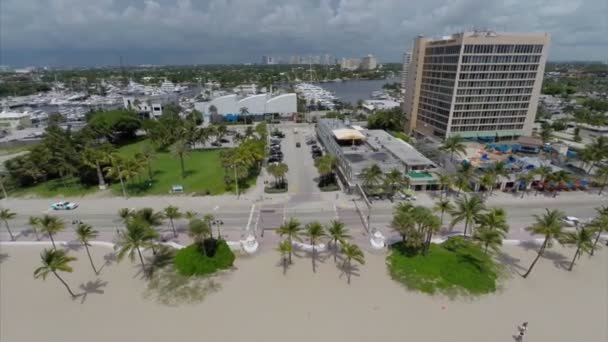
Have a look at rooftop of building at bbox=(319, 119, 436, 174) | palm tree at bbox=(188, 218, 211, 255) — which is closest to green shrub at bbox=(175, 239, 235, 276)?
palm tree at bbox=(188, 218, 211, 255)

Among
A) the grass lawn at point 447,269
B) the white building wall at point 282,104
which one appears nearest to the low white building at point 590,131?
Answer: the grass lawn at point 447,269

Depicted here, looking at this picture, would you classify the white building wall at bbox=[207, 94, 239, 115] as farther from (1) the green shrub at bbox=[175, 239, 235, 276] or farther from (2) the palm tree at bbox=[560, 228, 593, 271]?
(2) the palm tree at bbox=[560, 228, 593, 271]

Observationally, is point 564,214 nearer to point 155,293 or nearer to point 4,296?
point 155,293

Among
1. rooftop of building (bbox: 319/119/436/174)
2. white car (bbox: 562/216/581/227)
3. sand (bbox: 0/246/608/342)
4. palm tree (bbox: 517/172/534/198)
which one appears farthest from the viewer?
rooftop of building (bbox: 319/119/436/174)

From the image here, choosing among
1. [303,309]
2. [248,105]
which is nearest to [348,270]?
[303,309]

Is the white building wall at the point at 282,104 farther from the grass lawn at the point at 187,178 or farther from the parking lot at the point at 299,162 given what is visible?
the grass lawn at the point at 187,178

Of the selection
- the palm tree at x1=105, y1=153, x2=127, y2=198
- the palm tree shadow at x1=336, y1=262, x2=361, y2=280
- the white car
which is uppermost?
the palm tree at x1=105, y1=153, x2=127, y2=198

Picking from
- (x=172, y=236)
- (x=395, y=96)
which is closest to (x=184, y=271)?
(x=172, y=236)
